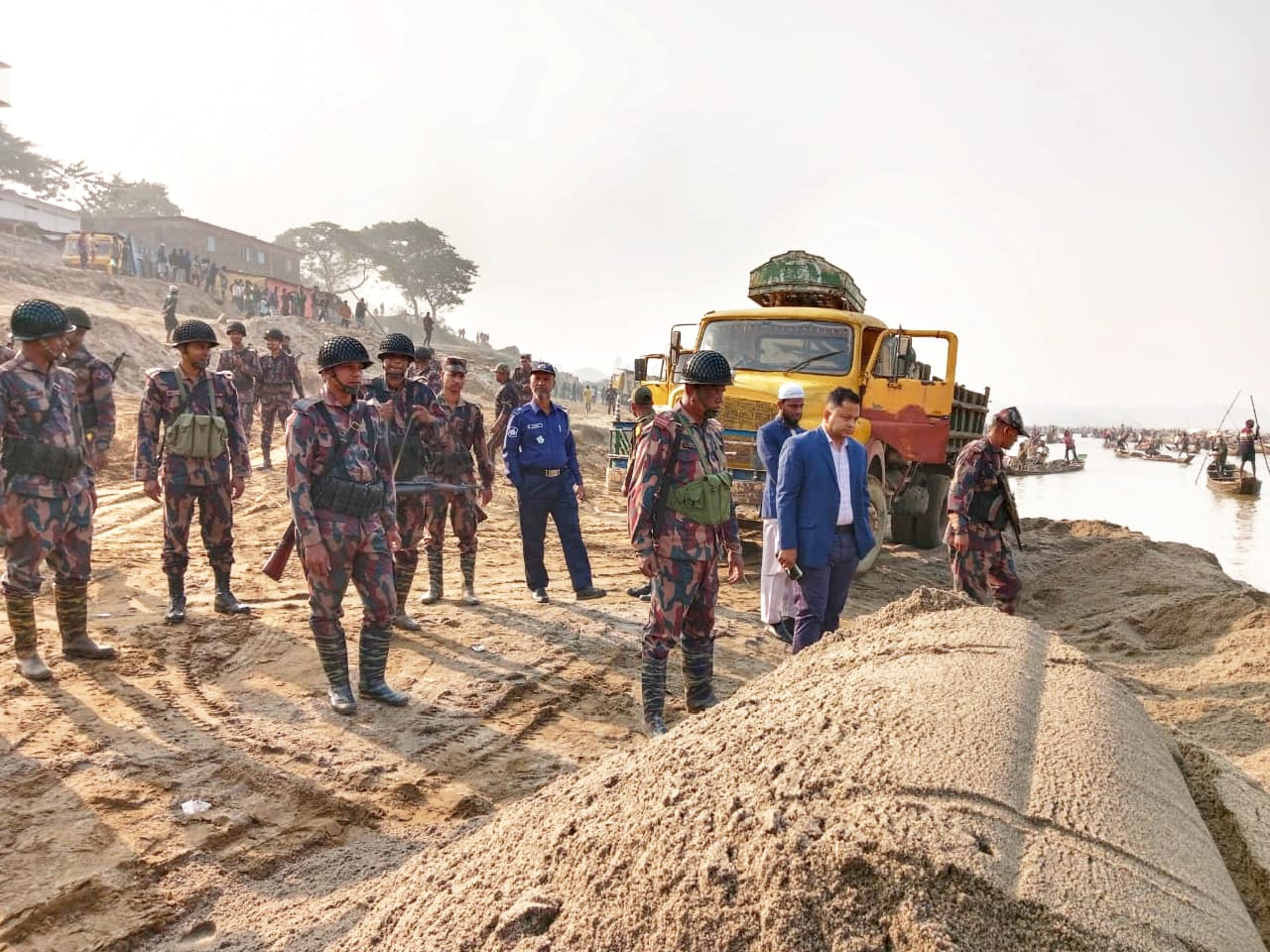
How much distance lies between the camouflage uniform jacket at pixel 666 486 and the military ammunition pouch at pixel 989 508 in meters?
2.11

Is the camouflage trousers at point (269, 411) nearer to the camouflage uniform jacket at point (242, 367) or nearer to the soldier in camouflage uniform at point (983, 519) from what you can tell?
the camouflage uniform jacket at point (242, 367)

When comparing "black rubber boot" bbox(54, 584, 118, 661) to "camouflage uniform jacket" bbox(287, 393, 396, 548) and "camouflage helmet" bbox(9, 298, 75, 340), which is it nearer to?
"camouflage helmet" bbox(9, 298, 75, 340)

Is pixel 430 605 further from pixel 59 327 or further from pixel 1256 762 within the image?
pixel 1256 762

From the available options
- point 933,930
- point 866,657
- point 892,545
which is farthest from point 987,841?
point 892,545

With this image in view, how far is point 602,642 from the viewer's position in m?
5.27

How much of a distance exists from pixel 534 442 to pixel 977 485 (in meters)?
3.07

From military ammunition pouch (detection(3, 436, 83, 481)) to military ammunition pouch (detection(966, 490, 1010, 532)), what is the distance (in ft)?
16.9

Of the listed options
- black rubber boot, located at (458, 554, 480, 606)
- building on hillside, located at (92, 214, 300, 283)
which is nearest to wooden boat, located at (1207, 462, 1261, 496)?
black rubber boot, located at (458, 554, 480, 606)

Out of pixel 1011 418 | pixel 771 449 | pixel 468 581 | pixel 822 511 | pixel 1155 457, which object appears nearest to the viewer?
pixel 822 511

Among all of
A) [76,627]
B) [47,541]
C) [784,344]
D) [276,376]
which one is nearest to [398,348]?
[47,541]

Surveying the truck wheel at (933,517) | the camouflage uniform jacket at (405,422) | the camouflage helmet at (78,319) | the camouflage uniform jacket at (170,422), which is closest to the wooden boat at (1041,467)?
Answer: the truck wheel at (933,517)

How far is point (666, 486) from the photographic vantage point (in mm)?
3697

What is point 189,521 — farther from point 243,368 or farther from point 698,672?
point 243,368

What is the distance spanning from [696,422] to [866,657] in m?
1.49
